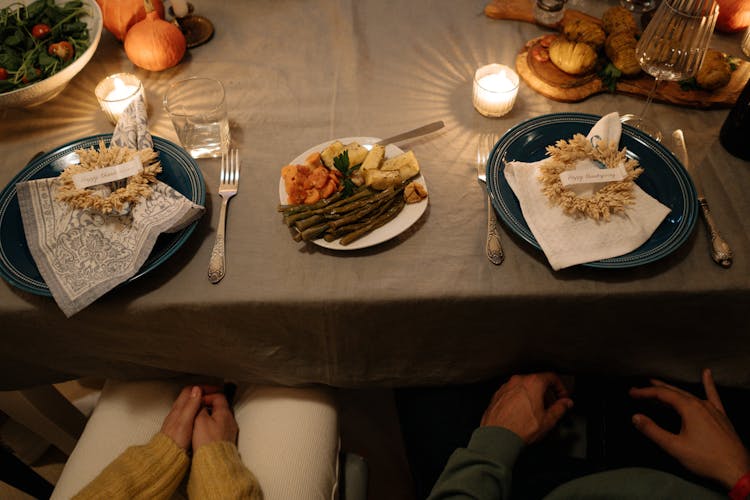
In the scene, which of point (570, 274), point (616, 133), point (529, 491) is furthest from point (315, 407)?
point (616, 133)

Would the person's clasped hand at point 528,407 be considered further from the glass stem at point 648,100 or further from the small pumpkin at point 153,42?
the small pumpkin at point 153,42

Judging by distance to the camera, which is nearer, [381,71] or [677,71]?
[677,71]

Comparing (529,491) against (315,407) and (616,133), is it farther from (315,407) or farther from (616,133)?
(616,133)

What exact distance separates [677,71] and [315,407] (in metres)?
0.97

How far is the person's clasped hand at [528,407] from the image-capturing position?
0.96m

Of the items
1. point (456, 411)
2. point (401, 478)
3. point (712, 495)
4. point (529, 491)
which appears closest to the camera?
point (712, 495)

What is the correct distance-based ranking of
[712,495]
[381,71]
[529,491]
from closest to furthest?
[712,495] → [529,491] → [381,71]

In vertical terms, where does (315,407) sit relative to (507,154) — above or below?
below

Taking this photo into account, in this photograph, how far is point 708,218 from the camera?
0.88 metres

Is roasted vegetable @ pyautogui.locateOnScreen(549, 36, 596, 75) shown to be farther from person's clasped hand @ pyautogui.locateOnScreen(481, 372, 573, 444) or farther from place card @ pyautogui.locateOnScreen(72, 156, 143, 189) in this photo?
place card @ pyautogui.locateOnScreen(72, 156, 143, 189)

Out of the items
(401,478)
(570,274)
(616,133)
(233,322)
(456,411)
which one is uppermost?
(616,133)

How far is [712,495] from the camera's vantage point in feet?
2.58

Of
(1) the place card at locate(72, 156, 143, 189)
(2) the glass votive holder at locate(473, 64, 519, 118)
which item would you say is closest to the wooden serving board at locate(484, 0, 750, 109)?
(2) the glass votive holder at locate(473, 64, 519, 118)

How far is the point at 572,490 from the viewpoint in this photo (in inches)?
32.0
